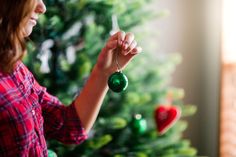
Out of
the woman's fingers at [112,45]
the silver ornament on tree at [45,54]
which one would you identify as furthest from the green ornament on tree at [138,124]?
the woman's fingers at [112,45]

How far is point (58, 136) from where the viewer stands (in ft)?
3.54

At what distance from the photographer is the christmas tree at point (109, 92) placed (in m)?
1.42

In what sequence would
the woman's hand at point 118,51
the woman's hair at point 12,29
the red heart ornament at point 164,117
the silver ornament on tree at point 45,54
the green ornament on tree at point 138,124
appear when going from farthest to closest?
the red heart ornament at point 164,117 → the green ornament on tree at point 138,124 → the silver ornament on tree at point 45,54 → the woman's hand at point 118,51 → the woman's hair at point 12,29

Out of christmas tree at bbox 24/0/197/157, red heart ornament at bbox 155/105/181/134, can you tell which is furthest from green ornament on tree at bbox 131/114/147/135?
red heart ornament at bbox 155/105/181/134

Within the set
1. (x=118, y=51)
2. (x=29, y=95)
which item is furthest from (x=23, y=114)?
(x=118, y=51)

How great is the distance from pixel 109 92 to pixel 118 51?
1.88 feet

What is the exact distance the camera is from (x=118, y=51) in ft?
3.27

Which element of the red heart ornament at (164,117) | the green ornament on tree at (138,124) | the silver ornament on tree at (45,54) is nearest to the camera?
the silver ornament on tree at (45,54)

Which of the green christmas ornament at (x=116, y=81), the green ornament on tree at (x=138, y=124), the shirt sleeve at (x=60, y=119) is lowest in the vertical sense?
the green ornament on tree at (x=138, y=124)

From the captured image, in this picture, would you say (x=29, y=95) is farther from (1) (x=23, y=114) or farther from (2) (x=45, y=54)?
(2) (x=45, y=54)

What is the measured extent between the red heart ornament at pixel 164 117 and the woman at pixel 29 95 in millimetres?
659

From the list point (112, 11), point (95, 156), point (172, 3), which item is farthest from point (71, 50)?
point (172, 3)

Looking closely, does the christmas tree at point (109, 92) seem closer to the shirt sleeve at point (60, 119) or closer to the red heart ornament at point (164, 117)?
the red heart ornament at point (164, 117)

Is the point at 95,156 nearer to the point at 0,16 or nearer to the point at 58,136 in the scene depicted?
the point at 58,136
